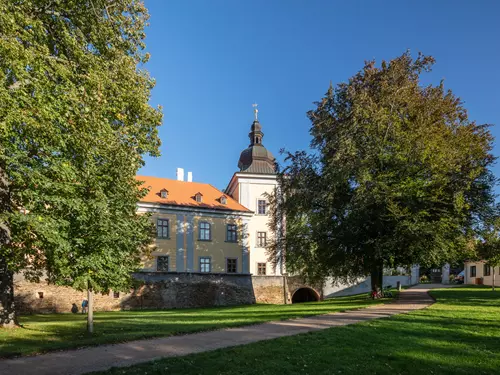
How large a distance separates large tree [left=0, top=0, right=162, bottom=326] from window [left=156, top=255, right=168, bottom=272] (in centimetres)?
1702

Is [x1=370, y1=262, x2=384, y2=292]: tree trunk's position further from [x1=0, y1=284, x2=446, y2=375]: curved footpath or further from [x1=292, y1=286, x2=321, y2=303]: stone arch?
[x1=292, y1=286, x2=321, y2=303]: stone arch

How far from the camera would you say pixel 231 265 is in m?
32.8

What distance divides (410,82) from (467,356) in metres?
16.7

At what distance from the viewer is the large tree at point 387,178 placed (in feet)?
59.1

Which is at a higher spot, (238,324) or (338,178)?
(338,178)

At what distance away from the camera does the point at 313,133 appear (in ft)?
72.3

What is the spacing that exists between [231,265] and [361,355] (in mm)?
25994

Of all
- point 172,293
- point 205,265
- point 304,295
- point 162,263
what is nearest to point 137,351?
point 172,293

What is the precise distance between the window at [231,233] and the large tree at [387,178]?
11058 millimetres

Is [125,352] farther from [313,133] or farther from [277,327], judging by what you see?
[313,133]

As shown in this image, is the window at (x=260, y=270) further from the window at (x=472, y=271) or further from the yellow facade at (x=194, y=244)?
the window at (x=472, y=271)

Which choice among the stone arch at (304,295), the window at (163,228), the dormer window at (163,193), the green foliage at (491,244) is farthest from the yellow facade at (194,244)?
the green foliage at (491,244)

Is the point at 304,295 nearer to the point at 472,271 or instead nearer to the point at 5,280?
the point at 472,271

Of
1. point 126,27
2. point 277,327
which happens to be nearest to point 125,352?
point 277,327
